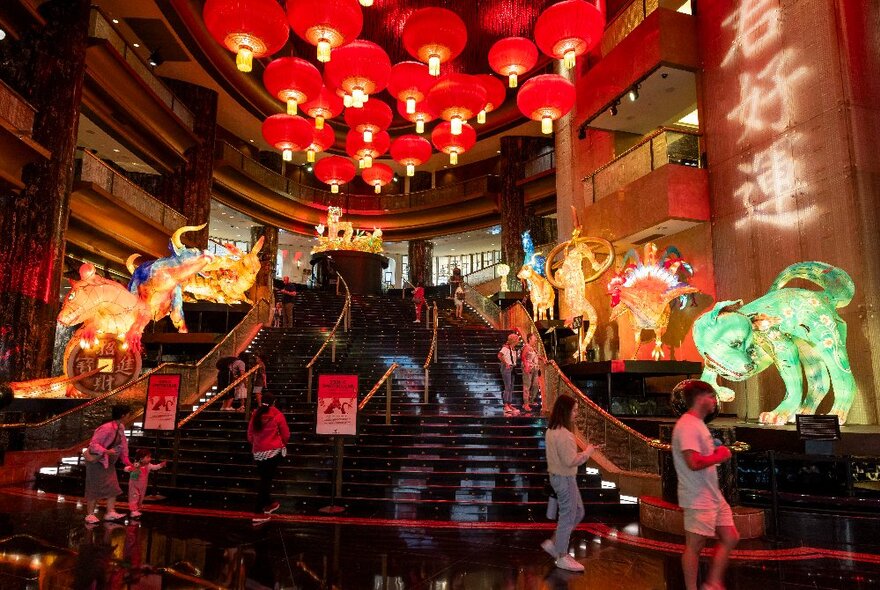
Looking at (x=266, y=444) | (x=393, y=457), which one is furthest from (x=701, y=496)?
(x=393, y=457)

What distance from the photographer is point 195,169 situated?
69.4ft

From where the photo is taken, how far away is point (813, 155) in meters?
9.71

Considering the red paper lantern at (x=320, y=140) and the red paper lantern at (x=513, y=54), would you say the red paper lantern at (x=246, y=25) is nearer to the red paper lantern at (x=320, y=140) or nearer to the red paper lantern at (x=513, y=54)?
the red paper lantern at (x=513, y=54)

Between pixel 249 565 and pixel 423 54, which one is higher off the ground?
pixel 423 54

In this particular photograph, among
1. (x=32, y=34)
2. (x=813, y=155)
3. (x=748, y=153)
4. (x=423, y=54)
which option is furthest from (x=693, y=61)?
(x=32, y=34)

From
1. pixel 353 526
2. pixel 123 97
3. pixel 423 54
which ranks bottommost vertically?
pixel 353 526

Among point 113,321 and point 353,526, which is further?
point 113,321

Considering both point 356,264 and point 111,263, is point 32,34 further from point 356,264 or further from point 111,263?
point 356,264

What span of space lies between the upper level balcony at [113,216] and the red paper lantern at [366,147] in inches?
279

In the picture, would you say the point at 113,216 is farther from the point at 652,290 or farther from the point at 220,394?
the point at 652,290

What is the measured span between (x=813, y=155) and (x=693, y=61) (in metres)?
4.24

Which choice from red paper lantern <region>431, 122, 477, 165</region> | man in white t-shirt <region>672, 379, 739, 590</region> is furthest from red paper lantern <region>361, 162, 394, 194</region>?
man in white t-shirt <region>672, 379, 739, 590</region>

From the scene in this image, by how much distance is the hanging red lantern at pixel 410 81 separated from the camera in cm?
1022

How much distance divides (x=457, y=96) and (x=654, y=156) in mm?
5508
